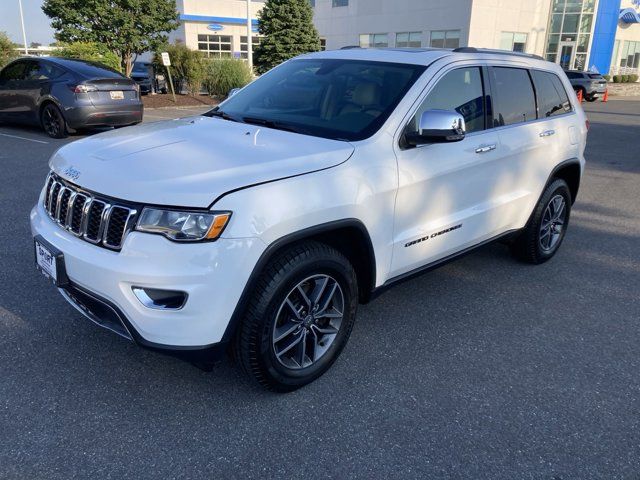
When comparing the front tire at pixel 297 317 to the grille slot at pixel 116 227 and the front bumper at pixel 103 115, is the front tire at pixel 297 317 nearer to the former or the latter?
the grille slot at pixel 116 227

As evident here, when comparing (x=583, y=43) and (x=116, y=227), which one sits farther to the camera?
(x=583, y=43)

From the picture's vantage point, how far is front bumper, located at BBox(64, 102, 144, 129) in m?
10.4

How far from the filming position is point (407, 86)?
3.55 meters

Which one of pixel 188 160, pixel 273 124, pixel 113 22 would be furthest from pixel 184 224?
pixel 113 22

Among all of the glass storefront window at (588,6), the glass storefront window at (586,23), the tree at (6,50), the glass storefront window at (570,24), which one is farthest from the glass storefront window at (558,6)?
the tree at (6,50)

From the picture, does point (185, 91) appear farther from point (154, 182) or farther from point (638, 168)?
point (154, 182)

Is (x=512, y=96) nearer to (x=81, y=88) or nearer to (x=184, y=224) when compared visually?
(x=184, y=224)

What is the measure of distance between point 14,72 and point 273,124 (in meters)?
10.1

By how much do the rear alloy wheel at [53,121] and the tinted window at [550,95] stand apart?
29.1 ft

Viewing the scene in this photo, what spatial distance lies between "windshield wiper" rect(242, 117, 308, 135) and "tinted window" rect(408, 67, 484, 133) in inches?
28.9

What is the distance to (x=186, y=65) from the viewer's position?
72.2 feet

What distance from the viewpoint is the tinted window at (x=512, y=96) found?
421 centimetres

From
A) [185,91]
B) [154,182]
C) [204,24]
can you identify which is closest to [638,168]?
[154,182]

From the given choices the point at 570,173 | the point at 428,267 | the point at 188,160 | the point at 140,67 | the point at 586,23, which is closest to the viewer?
the point at 188,160
